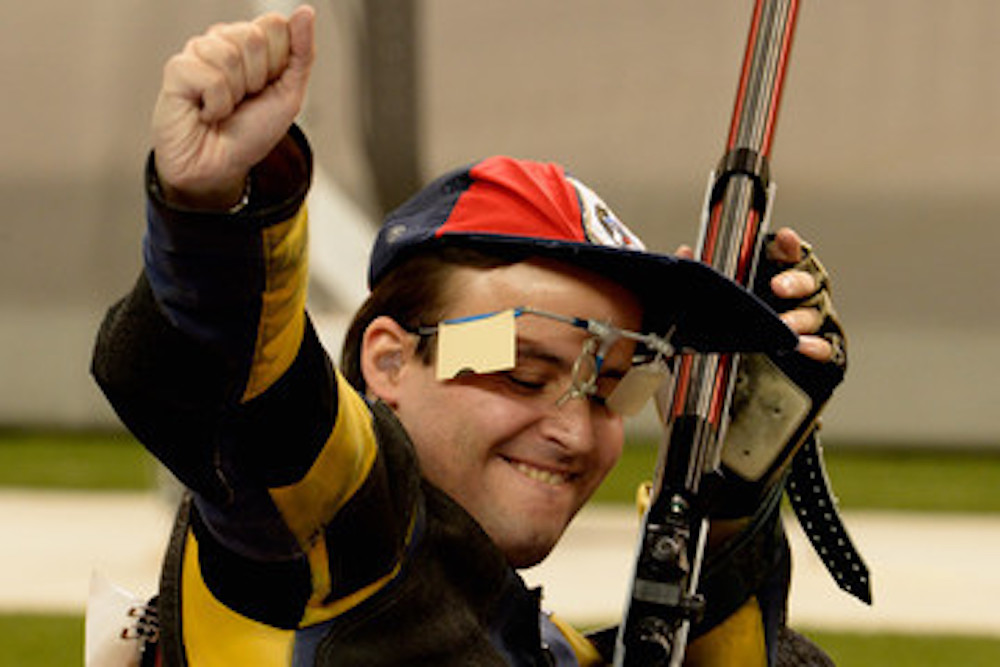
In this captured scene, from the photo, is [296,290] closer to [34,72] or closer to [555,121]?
[555,121]

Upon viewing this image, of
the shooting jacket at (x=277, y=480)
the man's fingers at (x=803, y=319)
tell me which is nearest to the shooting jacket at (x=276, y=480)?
the shooting jacket at (x=277, y=480)

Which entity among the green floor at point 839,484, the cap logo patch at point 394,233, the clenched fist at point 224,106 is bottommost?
the green floor at point 839,484

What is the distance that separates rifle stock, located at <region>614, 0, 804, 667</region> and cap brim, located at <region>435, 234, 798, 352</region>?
0.12 metres

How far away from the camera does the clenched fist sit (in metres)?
0.94

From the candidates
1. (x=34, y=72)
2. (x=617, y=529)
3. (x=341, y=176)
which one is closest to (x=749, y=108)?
(x=617, y=529)

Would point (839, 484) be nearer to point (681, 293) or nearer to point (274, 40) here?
point (681, 293)

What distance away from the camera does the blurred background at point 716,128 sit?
652cm

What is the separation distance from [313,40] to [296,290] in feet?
0.53

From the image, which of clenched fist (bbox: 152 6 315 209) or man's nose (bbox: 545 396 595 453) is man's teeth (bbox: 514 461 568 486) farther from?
clenched fist (bbox: 152 6 315 209)

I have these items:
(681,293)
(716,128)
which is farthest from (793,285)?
(716,128)

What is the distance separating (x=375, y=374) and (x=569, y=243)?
21 centimetres

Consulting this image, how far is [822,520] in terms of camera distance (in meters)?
1.65

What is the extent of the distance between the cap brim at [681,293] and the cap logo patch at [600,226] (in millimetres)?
27

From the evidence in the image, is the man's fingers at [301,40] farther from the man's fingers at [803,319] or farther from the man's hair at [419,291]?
the man's fingers at [803,319]
